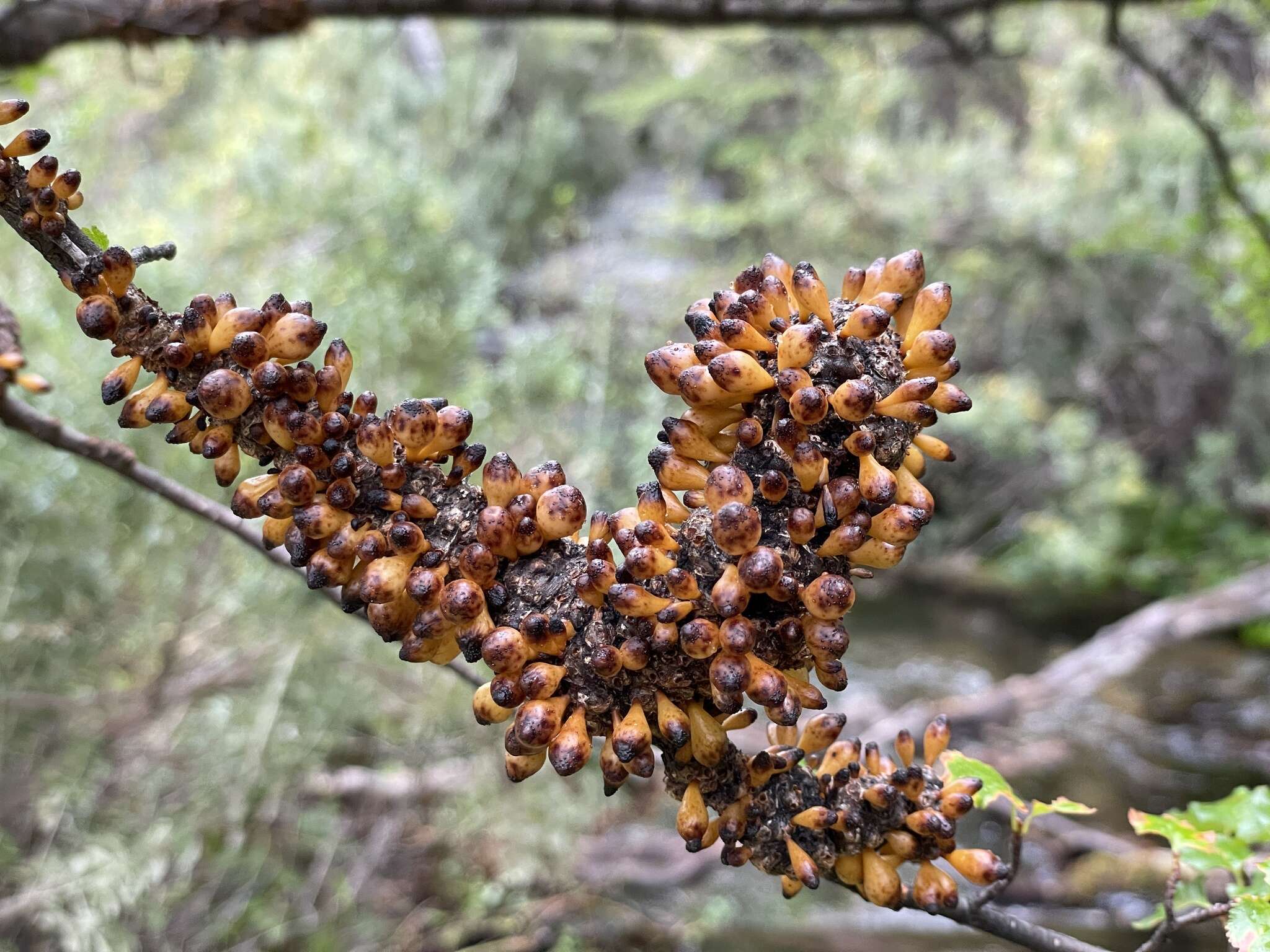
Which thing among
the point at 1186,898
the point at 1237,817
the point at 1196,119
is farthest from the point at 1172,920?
the point at 1196,119

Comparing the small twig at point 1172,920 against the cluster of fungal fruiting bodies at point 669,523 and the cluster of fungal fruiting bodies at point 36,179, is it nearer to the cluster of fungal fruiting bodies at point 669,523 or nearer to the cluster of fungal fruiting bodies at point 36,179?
the cluster of fungal fruiting bodies at point 669,523

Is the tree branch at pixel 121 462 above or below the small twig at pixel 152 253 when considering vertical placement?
below

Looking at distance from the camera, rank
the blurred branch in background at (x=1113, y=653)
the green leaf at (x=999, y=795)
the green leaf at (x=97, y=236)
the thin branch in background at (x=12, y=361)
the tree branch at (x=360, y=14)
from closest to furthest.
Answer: the thin branch in background at (x=12, y=361), the green leaf at (x=97, y=236), the green leaf at (x=999, y=795), the tree branch at (x=360, y=14), the blurred branch in background at (x=1113, y=653)

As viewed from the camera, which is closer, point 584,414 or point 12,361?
point 12,361

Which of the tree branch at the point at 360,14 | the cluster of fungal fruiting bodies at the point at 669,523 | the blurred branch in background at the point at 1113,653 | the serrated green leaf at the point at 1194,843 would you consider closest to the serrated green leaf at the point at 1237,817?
the serrated green leaf at the point at 1194,843

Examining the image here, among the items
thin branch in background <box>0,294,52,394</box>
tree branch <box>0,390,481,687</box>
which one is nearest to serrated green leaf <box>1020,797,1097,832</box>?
tree branch <box>0,390,481,687</box>

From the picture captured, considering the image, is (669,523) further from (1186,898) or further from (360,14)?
(360,14)

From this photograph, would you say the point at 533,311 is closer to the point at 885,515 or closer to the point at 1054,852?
the point at 1054,852
